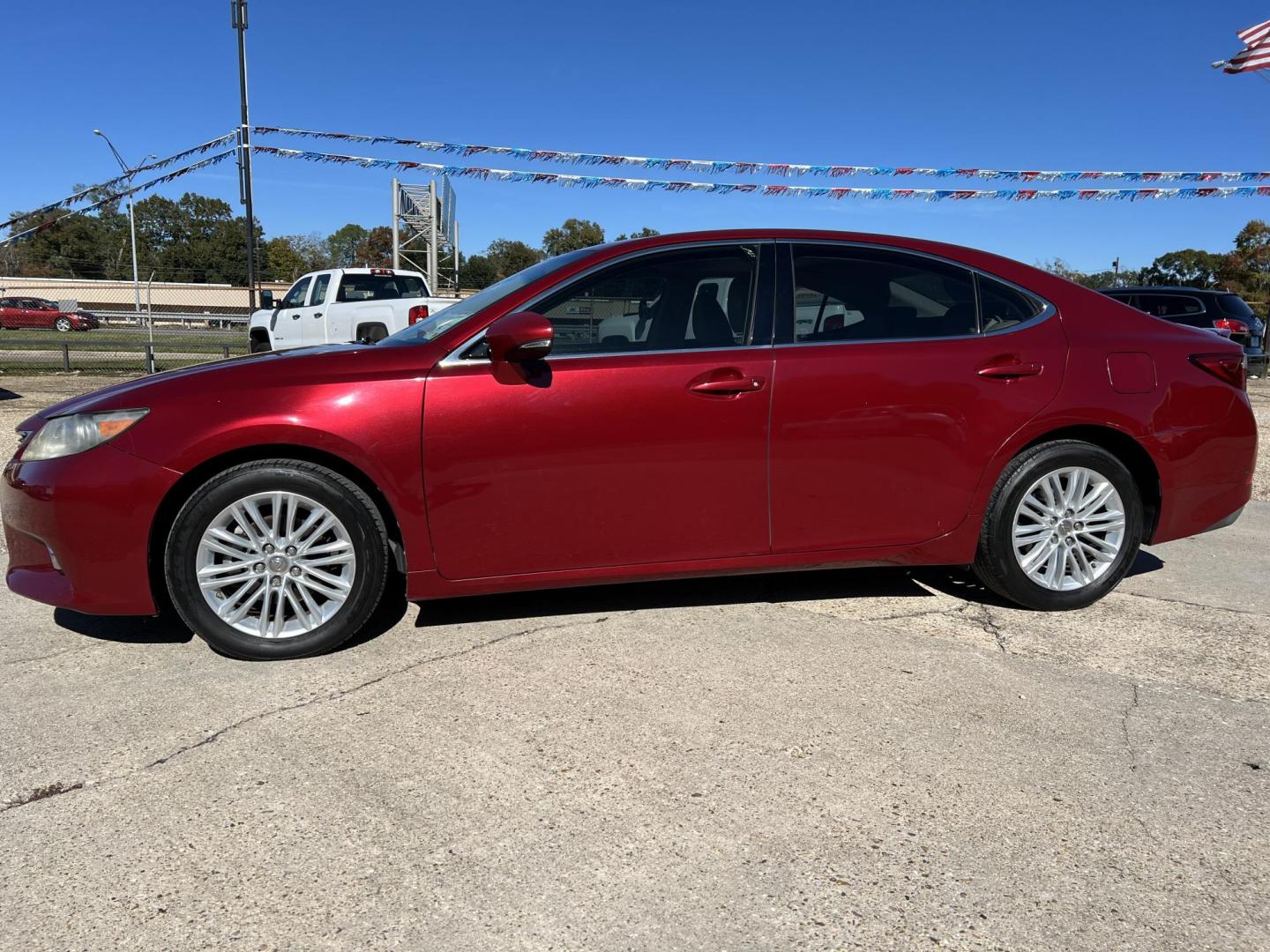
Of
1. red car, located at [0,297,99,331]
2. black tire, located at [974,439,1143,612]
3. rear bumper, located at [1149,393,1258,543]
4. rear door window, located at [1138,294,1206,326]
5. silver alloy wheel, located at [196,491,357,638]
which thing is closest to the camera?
silver alloy wheel, located at [196,491,357,638]

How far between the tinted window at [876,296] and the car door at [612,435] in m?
0.22

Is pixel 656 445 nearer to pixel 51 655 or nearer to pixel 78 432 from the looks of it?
pixel 78 432

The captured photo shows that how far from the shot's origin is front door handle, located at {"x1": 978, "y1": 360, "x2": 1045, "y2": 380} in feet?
12.2

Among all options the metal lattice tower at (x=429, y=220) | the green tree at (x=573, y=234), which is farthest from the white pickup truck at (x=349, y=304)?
the green tree at (x=573, y=234)

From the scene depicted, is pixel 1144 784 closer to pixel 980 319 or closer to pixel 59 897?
pixel 980 319

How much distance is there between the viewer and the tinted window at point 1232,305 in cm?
1481

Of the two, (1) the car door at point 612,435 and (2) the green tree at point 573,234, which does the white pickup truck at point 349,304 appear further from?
(2) the green tree at point 573,234

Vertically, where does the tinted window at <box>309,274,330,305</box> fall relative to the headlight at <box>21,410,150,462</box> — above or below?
above

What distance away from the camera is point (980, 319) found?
12.6ft

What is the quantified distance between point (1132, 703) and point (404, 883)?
2.42m

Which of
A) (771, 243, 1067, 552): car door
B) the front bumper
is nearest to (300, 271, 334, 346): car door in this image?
the front bumper

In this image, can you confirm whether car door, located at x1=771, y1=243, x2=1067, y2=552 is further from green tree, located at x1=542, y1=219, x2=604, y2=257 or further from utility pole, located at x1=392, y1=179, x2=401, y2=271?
green tree, located at x1=542, y1=219, x2=604, y2=257

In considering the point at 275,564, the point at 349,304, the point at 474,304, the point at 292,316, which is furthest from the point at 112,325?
the point at 275,564

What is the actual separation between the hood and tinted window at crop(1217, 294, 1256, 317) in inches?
614
